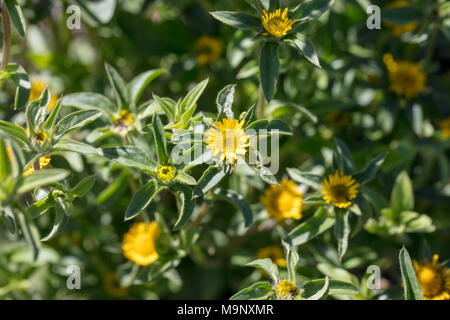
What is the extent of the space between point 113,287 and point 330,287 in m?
1.46

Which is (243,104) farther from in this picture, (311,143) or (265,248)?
(265,248)

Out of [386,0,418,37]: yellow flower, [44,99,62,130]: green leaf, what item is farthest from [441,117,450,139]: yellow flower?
[44,99,62,130]: green leaf

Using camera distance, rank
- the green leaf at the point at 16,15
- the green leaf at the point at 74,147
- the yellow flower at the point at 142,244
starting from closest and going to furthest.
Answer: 1. the green leaf at the point at 74,147
2. the green leaf at the point at 16,15
3. the yellow flower at the point at 142,244

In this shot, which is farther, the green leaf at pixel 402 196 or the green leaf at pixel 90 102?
the green leaf at pixel 402 196

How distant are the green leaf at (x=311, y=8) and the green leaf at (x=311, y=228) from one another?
897mm

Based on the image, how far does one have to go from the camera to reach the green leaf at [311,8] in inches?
77.4

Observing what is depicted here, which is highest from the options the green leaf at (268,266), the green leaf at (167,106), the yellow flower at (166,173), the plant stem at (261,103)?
the plant stem at (261,103)

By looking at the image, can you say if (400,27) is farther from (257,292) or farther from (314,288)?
(257,292)

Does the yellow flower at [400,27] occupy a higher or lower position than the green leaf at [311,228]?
higher

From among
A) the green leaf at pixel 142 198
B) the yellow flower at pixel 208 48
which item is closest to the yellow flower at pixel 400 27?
the yellow flower at pixel 208 48

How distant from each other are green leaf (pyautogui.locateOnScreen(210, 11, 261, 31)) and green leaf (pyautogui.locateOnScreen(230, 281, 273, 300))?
1.08 metres

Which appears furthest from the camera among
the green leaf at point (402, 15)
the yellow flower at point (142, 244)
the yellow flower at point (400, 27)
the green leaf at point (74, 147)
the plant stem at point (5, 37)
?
the yellow flower at point (400, 27)

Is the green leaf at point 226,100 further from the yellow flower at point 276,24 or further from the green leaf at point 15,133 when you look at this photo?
the green leaf at point 15,133

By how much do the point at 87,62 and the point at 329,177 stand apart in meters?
2.29
